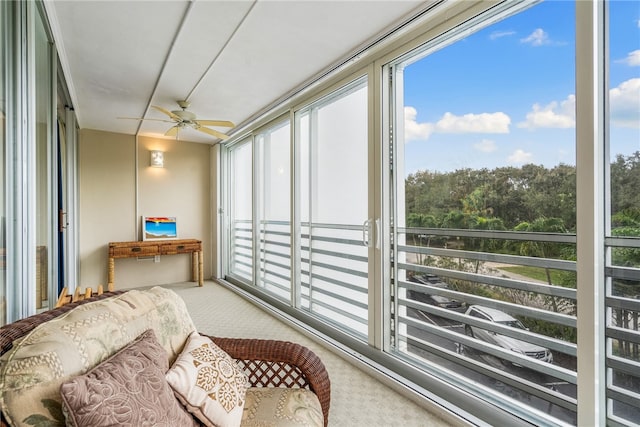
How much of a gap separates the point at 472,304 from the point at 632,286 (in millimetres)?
761

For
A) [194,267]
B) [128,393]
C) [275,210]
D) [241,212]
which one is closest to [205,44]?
[275,210]

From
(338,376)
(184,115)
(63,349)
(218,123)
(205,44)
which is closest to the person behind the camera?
(63,349)

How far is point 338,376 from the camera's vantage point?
7.52 ft

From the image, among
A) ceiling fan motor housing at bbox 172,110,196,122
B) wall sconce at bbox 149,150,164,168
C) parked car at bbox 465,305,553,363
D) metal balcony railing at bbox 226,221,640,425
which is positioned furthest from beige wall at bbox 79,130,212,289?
parked car at bbox 465,305,553,363

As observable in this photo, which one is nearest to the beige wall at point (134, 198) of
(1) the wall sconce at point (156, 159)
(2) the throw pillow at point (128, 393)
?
(1) the wall sconce at point (156, 159)

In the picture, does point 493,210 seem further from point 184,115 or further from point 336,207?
point 184,115

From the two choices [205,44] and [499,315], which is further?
[205,44]

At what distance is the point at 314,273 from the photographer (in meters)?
3.40

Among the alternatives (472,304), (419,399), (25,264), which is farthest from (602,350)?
(25,264)

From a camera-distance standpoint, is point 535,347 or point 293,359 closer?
point 293,359

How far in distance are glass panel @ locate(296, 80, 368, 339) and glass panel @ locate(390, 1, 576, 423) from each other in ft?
1.64

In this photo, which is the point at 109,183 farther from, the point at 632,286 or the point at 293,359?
the point at 632,286

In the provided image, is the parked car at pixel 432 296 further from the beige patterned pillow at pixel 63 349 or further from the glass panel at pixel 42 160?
the glass panel at pixel 42 160

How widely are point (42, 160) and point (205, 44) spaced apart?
4.45 feet
